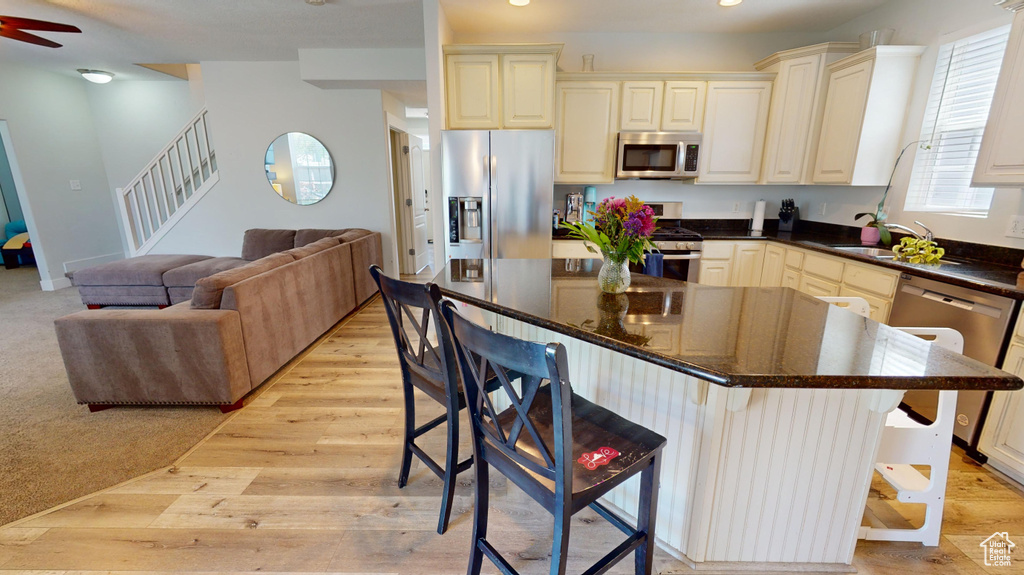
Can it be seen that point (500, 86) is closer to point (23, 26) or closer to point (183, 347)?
point (183, 347)

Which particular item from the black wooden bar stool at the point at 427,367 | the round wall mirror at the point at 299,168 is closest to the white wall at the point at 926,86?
the black wooden bar stool at the point at 427,367

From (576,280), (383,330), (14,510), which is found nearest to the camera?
(14,510)

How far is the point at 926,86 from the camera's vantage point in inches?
110

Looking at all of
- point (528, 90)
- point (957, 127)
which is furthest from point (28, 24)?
point (957, 127)

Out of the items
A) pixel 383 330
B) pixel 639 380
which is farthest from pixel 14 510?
pixel 639 380

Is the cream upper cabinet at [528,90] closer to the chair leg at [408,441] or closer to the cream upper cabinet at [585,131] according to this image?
the cream upper cabinet at [585,131]

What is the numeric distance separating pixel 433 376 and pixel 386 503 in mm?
688

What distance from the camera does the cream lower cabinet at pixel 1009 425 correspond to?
1.78m

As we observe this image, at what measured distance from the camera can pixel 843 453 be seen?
1.27m

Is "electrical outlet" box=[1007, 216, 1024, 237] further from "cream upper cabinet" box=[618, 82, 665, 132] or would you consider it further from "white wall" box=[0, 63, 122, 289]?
"white wall" box=[0, 63, 122, 289]

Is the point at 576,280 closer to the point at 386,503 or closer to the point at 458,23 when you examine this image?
the point at 386,503

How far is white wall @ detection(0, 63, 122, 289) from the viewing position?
15.5 feet

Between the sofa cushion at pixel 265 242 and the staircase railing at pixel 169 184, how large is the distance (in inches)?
39.2

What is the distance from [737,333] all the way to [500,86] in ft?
9.52
